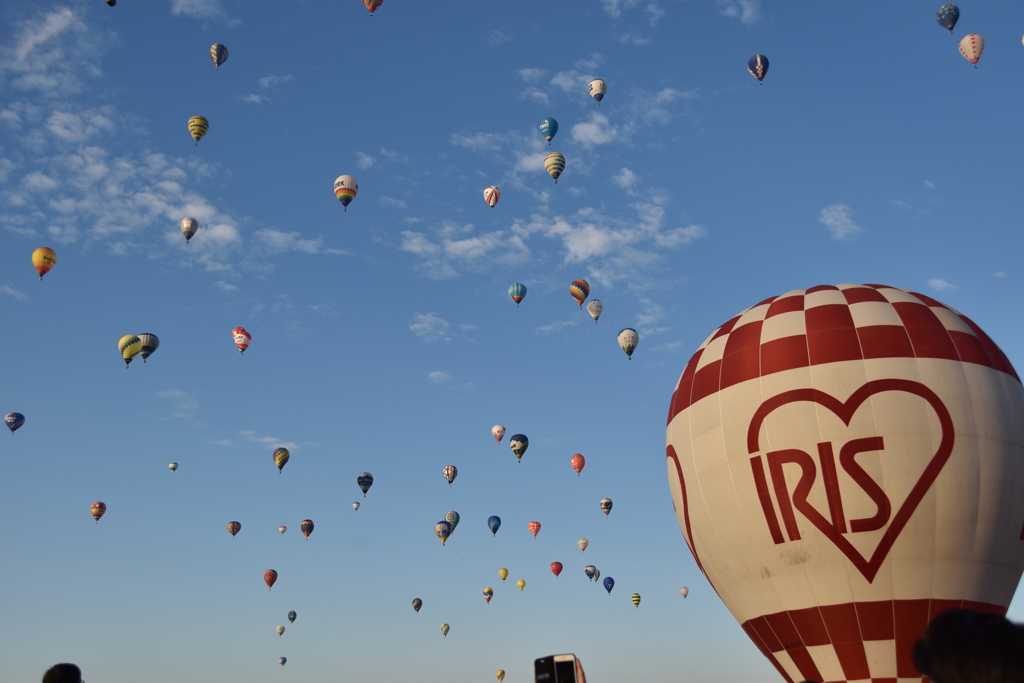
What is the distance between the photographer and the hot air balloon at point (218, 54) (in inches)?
1598

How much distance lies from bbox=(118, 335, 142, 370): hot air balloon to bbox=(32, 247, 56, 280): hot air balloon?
15.4 ft

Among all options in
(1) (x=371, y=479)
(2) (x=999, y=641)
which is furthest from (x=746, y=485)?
(1) (x=371, y=479)

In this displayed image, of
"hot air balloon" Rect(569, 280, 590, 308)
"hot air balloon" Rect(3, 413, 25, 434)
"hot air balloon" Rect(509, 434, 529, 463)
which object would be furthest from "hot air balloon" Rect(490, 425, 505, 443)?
"hot air balloon" Rect(3, 413, 25, 434)

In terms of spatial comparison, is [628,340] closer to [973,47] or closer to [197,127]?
[973,47]

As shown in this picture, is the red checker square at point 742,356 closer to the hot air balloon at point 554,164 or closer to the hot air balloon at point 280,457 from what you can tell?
the hot air balloon at point 554,164

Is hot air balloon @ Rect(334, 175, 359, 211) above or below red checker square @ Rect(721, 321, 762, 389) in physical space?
above

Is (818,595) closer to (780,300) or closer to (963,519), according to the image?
(963,519)

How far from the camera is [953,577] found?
1541cm

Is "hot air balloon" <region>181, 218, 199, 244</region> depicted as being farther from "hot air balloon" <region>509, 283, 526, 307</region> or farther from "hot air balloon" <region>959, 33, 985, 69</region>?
"hot air balloon" <region>959, 33, 985, 69</region>

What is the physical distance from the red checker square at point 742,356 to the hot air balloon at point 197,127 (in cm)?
3077

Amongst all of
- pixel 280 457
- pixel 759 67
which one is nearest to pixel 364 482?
pixel 280 457

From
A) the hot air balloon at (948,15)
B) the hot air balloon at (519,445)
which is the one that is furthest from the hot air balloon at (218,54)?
the hot air balloon at (948,15)

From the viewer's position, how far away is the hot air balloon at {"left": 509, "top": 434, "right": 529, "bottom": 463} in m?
42.4

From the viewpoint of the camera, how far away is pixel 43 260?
3803cm
